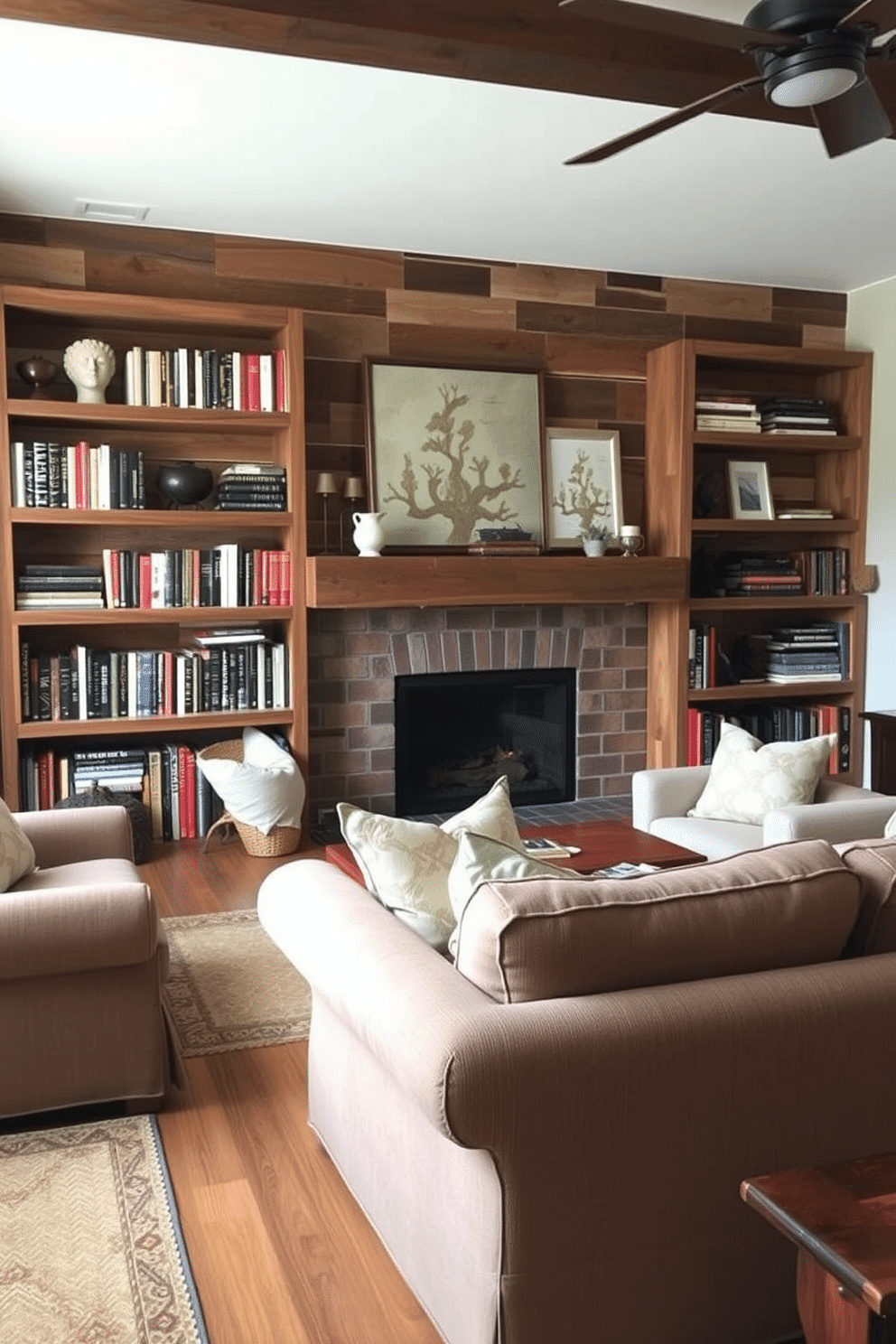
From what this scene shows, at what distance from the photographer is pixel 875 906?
6.36 ft

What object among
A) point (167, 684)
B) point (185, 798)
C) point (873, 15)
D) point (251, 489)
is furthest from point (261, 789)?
point (873, 15)

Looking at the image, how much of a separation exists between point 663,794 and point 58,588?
253 cm

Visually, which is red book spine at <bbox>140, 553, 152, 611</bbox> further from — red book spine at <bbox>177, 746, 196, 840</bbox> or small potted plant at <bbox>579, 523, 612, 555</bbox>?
small potted plant at <bbox>579, 523, 612, 555</bbox>

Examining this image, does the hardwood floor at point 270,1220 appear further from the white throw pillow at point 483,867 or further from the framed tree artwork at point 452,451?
the framed tree artwork at point 452,451

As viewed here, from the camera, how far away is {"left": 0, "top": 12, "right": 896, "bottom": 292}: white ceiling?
3.40 m

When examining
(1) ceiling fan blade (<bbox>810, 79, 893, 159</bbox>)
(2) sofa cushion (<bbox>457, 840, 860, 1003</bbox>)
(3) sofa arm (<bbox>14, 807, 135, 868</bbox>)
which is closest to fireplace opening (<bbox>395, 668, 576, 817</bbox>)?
(3) sofa arm (<bbox>14, 807, 135, 868</bbox>)

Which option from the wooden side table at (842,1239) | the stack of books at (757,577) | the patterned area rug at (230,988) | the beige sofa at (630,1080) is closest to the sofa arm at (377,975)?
the beige sofa at (630,1080)

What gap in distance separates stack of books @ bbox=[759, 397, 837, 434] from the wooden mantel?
0.94 m

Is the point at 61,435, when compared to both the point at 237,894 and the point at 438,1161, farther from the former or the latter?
the point at 438,1161

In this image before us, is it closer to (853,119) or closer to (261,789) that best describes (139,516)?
(261,789)

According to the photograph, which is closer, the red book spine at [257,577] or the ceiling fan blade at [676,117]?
the ceiling fan blade at [676,117]

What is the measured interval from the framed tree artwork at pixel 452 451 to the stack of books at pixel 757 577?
104cm

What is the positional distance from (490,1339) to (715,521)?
460 cm

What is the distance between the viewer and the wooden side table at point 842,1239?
48.9 inches
